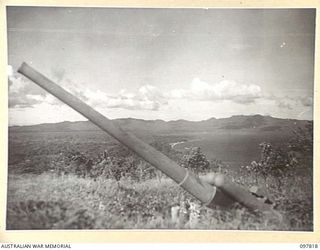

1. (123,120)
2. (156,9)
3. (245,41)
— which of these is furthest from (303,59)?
(123,120)

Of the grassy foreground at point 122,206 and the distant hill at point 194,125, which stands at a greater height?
the distant hill at point 194,125

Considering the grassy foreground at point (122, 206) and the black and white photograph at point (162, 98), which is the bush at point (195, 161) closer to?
the black and white photograph at point (162, 98)

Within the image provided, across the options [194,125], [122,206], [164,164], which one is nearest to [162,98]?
[194,125]

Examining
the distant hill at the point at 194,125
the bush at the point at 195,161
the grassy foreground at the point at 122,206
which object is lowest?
the grassy foreground at the point at 122,206

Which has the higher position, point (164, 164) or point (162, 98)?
point (162, 98)

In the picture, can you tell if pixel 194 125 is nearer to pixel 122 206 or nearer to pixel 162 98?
pixel 162 98

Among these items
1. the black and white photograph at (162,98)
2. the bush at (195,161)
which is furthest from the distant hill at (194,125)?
the bush at (195,161)

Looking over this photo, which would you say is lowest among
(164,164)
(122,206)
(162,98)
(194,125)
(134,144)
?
(122,206)
